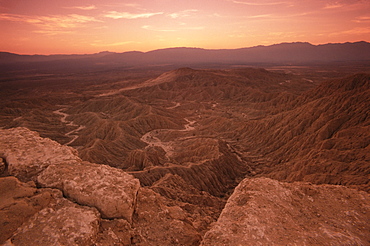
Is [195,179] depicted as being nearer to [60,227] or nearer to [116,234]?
[116,234]

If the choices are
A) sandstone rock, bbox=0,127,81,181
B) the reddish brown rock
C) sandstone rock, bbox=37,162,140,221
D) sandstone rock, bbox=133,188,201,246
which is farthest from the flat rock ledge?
sandstone rock, bbox=0,127,81,181

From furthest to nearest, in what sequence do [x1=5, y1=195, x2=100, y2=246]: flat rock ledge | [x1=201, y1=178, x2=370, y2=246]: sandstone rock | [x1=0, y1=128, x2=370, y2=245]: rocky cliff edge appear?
1. [x1=201, y1=178, x2=370, y2=246]: sandstone rock
2. [x1=0, y1=128, x2=370, y2=245]: rocky cliff edge
3. [x1=5, y1=195, x2=100, y2=246]: flat rock ledge

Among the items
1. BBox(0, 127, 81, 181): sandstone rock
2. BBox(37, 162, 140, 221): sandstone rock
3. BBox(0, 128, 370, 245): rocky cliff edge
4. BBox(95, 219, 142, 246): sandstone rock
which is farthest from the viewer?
BBox(0, 127, 81, 181): sandstone rock

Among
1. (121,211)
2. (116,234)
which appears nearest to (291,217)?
(121,211)

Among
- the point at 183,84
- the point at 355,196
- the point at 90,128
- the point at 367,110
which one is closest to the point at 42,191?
the point at 355,196

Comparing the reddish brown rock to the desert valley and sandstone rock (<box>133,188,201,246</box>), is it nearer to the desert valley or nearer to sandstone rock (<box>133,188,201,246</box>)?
the desert valley

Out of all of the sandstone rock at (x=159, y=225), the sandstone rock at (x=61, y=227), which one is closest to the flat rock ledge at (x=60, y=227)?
the sandstone rock at (x=61, y=227)
